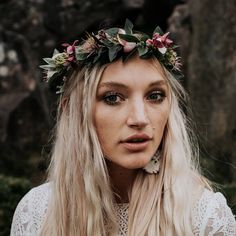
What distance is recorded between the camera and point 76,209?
2.96m

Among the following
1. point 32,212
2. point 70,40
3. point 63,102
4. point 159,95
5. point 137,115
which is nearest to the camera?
point 137,115

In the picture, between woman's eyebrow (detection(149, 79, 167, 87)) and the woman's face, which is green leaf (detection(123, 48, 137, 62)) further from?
woman's eyebrow (detection(149, 79, 167, 87))

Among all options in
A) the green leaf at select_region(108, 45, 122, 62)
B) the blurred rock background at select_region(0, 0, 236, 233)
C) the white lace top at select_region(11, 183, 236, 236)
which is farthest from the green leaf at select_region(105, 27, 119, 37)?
the blurred rock background at select_region(0, 0, 236, 233)

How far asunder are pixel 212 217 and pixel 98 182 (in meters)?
0.45

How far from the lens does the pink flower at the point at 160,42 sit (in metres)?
2.90

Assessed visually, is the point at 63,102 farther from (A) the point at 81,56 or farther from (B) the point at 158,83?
(B) the point at 158,83

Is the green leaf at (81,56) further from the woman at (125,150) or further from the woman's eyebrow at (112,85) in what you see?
the woman's eyebrow at (112,85)

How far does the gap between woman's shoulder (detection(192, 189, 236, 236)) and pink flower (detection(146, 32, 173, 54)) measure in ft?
1.90

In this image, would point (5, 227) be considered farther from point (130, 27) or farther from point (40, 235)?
point (130, 27)

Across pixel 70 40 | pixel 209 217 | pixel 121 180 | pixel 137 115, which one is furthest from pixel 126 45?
pixel 70 40

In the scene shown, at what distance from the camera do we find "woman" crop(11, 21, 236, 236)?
9.27 ft

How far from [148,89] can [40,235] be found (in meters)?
0.74

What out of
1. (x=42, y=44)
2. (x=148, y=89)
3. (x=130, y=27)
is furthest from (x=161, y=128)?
(x=42, y=44)

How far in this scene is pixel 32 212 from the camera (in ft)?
10.3
